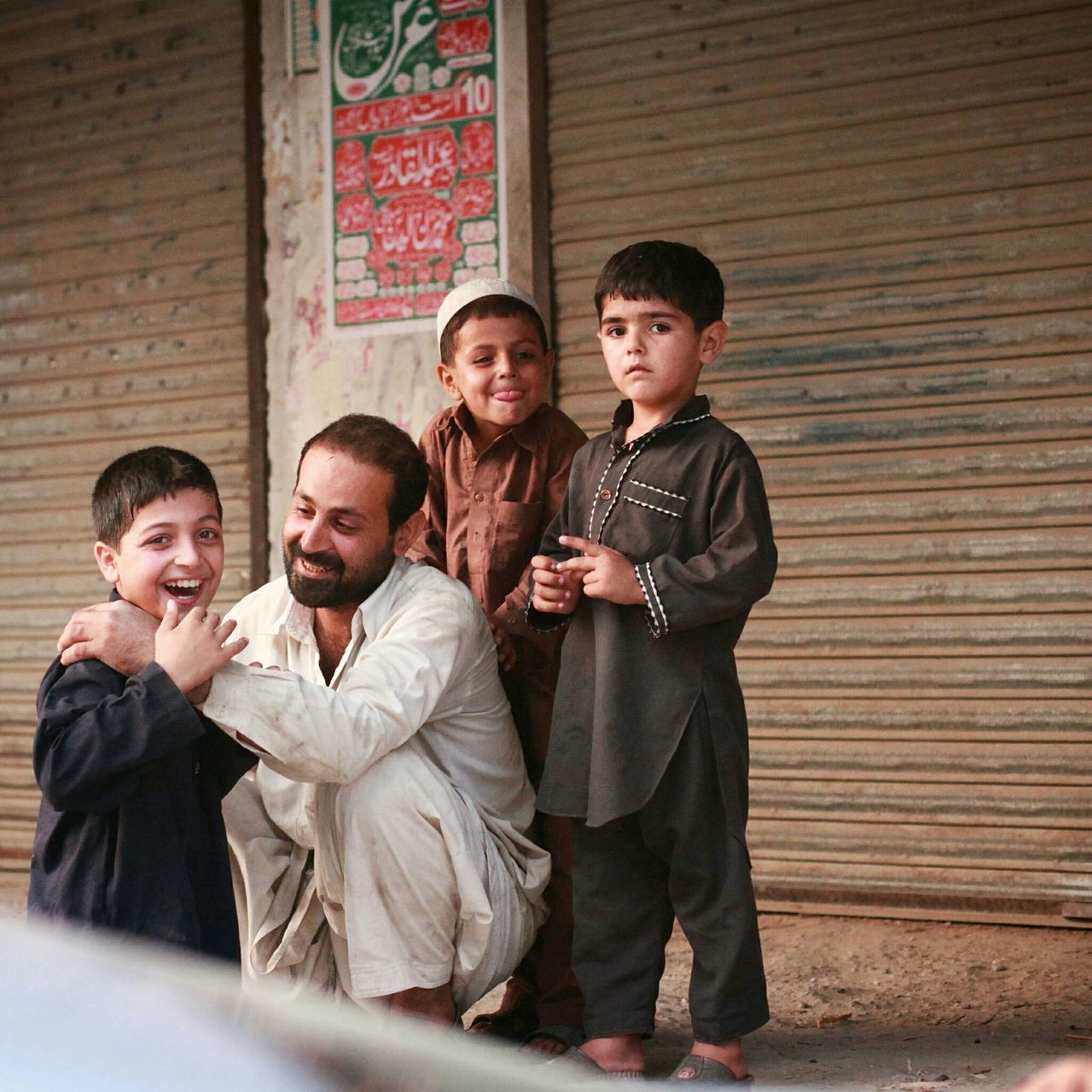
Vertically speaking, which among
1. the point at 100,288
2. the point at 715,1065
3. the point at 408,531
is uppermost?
the point at 100,288

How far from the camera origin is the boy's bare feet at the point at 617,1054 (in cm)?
266

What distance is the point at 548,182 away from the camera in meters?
4.61

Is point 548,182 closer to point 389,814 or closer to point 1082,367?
point 1082,367

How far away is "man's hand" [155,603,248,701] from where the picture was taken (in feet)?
7.45

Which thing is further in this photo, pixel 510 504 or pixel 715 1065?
pixel 510 504

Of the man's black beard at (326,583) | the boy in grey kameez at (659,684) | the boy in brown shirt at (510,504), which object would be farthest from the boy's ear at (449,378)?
the man's black beard at (326,583)

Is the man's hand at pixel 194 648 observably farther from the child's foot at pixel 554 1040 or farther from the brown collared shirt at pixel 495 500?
the child's foot at pixel 554 1040

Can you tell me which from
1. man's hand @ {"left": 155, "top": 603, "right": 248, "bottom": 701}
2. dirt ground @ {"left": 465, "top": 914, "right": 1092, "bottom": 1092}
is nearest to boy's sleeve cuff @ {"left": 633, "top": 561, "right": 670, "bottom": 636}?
man's hand @ {"left": 155, "top": 603, "right": 248, "bottom": 701}

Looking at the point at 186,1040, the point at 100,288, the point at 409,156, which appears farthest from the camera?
the point at 100,288

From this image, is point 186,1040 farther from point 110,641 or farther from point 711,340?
point 711,340

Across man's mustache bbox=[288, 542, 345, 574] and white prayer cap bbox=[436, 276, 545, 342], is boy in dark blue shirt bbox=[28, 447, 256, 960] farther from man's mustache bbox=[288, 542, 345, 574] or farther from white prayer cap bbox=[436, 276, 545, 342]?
white prayer cap bbox=[436, 276, 545, 342]

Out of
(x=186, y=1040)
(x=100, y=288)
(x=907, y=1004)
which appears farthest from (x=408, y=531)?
(x=100, y=288)

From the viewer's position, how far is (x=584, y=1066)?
104 inches

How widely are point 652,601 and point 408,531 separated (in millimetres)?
622
